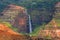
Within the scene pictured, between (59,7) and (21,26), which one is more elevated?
(59,7)

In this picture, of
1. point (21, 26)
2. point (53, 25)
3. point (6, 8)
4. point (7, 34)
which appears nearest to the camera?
point (7, 34)

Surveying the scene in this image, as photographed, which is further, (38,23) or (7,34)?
(38,23)

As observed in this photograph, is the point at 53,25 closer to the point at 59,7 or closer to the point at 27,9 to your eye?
the point at 59,7

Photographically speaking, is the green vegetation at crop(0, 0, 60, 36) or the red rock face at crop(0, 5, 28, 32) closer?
the red rock face at crop(0, 5, 28, 32)

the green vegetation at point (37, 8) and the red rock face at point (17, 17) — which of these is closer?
the red rock face at point (17, 17)

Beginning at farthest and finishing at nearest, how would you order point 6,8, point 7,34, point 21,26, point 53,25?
1. point 6,8
2. point 21,26
3. point 53,25
4. point 7,34

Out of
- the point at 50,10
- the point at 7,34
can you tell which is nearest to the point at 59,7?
the point at 50,10

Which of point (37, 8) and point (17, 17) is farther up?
point (37, 8)

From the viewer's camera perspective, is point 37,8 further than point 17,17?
Yes
